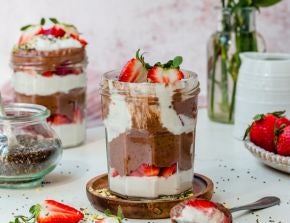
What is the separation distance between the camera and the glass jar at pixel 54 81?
1.79 m

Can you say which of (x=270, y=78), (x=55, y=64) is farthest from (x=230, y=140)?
(x=55, y=64)

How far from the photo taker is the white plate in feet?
5.13

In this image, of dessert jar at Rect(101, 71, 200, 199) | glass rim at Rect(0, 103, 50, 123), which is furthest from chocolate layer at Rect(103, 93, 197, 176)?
glass rim at Rect(0, 103, 50, 123)

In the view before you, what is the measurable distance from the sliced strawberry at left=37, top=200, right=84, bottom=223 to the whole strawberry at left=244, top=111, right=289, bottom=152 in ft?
1.65

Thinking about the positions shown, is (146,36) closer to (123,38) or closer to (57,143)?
(123,38)

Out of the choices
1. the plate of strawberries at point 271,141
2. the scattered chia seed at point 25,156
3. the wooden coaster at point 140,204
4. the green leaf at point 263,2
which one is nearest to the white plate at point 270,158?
the plate of strawberries at point 271,141

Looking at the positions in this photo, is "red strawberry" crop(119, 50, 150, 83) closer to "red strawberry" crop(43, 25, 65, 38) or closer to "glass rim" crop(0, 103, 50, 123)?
"glass rim" crop(0, 103, 50, 123)

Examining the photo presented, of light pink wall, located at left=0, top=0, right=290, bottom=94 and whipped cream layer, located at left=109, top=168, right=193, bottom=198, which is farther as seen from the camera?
light pink wall, located at left=0, top=0, right=290, bottom=94

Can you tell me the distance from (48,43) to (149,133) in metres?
0.53

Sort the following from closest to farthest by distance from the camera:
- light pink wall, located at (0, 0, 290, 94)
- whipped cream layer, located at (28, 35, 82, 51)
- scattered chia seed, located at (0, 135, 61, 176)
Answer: scattered chia seed, located at (0, 135, 61, 176)
whipped cream layer, located at (28, 35, 82, 51)
light pink wall, located at (0, 0, 290, 94)

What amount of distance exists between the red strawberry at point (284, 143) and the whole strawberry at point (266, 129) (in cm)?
4

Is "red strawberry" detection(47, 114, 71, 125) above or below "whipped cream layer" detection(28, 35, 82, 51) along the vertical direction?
below

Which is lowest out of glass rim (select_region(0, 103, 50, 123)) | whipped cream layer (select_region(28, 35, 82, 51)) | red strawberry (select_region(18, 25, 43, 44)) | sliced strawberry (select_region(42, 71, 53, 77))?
glass rim (select_region(0, 103, 50, 123))

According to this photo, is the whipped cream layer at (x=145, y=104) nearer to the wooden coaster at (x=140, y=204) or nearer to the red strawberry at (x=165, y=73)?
the red strawberry at (x=165, y=73)
